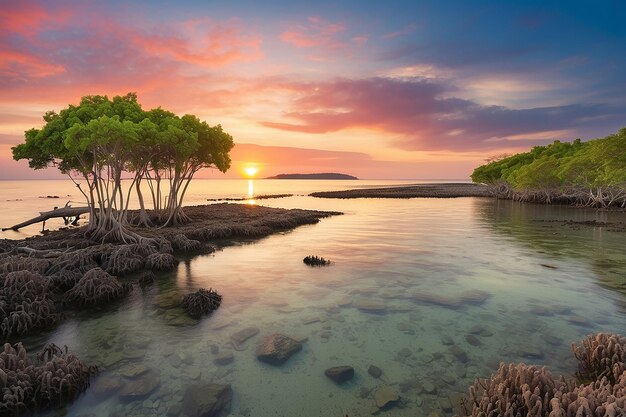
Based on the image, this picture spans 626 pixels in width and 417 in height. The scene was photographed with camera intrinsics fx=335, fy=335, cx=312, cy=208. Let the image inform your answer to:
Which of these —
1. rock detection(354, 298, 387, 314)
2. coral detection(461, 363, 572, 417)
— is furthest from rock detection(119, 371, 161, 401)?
rock detection(354, 298, 387, 314)

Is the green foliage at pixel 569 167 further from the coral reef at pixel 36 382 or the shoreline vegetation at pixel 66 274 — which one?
the coral reef at pixel 36 382

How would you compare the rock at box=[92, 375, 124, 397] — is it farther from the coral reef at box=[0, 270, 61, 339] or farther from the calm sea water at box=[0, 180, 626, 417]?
the coral reef at box=[0, 270, 61, 339]

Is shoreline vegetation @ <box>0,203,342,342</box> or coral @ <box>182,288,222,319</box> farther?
coral @ <box>182,288,222,319</box>

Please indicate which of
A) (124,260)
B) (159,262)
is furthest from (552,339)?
(124,260)

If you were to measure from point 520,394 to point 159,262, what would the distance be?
57.2 ft

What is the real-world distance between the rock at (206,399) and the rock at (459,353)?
228 inches

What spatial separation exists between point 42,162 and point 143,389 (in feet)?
76.1

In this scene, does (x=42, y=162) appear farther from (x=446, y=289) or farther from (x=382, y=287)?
(x=446, y=289)

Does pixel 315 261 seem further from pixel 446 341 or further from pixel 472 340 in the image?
pixel 472 340

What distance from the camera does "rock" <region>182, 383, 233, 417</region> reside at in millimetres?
6711

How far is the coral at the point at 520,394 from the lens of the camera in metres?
5.22

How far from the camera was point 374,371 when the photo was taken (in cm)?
820

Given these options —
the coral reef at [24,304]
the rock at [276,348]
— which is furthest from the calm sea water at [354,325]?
the coral reef at [24,304]

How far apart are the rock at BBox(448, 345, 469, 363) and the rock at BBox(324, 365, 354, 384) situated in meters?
2.88
